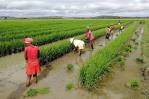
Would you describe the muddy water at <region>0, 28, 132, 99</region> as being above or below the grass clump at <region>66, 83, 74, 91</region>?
below

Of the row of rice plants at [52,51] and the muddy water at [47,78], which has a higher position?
the row of rice plants at [52,51]

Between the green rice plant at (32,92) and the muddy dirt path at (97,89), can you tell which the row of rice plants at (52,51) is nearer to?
the muddy dirt path at (97,89)

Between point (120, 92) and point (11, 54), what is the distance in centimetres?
986

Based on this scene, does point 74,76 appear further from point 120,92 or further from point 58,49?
point 58,49

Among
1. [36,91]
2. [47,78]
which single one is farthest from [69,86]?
[47,78]

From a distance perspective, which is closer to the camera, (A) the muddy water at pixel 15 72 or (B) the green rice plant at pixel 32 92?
(B) the green rice plant at pixel 32 92

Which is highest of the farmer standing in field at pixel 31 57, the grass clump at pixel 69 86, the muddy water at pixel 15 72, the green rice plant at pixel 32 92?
the farmer standing in field at pixel 31 57

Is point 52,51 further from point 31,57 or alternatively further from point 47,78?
point 31,57

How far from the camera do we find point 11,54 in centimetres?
1753

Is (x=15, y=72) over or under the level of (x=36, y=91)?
under

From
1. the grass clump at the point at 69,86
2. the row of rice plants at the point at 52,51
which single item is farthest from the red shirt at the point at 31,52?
the row of rice plants at the point at 52,51

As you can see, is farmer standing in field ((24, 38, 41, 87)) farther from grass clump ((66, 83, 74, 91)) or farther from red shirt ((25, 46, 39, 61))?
grass clump ((66, 83, 74, 91))

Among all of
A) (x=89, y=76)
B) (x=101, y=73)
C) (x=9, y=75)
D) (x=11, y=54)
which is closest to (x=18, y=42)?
(x=11, y=54)

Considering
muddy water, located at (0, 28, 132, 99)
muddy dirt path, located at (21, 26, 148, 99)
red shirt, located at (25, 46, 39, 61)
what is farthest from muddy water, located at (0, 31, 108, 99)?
red shirt, located at (25, 46, 39, 61)
